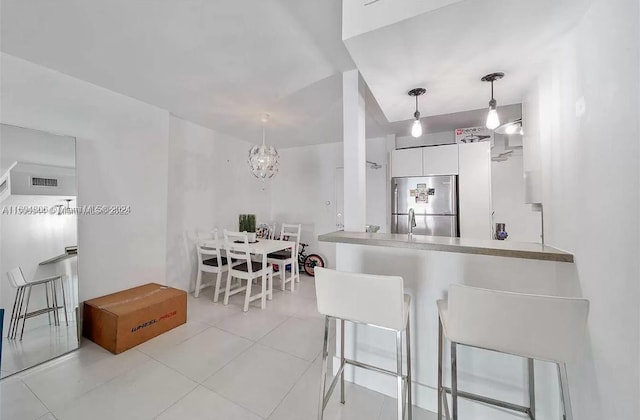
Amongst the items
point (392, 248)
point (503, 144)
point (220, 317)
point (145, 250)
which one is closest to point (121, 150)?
point (145, 250)

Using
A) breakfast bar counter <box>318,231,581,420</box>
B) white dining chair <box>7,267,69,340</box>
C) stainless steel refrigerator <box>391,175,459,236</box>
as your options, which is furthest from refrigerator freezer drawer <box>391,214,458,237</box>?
white dining chair <box>7,267,69,340</box>

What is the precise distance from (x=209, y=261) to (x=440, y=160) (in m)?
3.56

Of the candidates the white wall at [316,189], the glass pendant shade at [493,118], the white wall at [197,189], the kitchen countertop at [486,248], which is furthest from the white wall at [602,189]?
the white wall at [197,189]

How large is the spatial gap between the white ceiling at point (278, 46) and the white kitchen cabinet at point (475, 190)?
1309 millimetres

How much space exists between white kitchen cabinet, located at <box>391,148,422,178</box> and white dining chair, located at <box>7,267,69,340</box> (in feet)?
12.9

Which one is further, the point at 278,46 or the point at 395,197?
the point at 395,197

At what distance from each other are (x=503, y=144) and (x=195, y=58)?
3937mm

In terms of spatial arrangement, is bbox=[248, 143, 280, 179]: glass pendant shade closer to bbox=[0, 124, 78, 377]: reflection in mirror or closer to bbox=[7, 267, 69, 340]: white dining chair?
bbox=[0, 124, 78, 377]: reflection in mirror

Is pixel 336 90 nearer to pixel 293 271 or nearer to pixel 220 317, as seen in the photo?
pixel 293 271

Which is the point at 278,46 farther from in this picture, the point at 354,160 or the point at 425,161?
the point at 425,161

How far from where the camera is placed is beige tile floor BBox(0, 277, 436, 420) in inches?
58.5

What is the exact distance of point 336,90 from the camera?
2467 millimetres

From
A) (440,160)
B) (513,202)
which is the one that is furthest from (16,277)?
(513,202)

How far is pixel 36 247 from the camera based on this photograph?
2004mm
